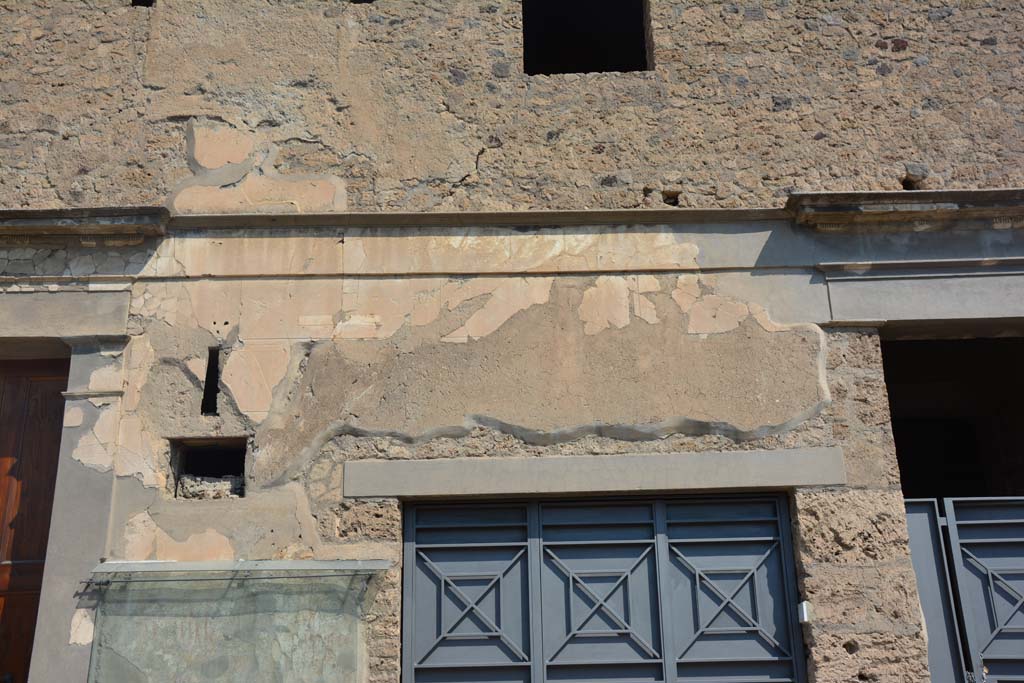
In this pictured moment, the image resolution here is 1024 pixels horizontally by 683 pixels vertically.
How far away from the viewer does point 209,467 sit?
523 cm

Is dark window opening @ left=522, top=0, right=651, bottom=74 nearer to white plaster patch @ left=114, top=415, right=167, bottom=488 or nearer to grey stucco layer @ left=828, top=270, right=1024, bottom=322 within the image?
grey stucco layer @ left=828, top=270, right=1024, bottom=322

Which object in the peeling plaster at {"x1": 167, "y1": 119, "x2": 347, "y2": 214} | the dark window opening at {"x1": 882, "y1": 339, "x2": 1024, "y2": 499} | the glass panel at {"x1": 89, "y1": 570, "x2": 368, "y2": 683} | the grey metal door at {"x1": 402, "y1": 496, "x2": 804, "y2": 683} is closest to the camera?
the glass panel at {"x1": 89, "y1": 570, "x2": 368, "y2": 683}

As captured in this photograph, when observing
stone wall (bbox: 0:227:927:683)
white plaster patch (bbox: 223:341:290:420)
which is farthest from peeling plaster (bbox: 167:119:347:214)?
white plaster patch (bbox: 223:341:290:420)

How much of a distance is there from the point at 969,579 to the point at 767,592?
3.60 ft

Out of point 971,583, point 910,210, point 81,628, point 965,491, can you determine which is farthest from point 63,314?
point 965,491

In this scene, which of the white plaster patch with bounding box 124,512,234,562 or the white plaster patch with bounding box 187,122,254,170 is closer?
the white plaster patch with bounding box 124,512,234,562

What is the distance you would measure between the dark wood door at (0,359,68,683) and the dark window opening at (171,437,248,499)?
78cm

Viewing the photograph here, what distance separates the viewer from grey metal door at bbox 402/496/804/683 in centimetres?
486

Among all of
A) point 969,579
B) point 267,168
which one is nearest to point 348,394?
point 267,168

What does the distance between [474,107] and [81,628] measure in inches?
135

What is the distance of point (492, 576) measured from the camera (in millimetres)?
4977

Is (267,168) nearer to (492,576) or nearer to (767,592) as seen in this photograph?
(492,576)

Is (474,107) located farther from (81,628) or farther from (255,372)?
(81,628)

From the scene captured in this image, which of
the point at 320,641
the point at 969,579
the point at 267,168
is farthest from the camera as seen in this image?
the point at 267,168
